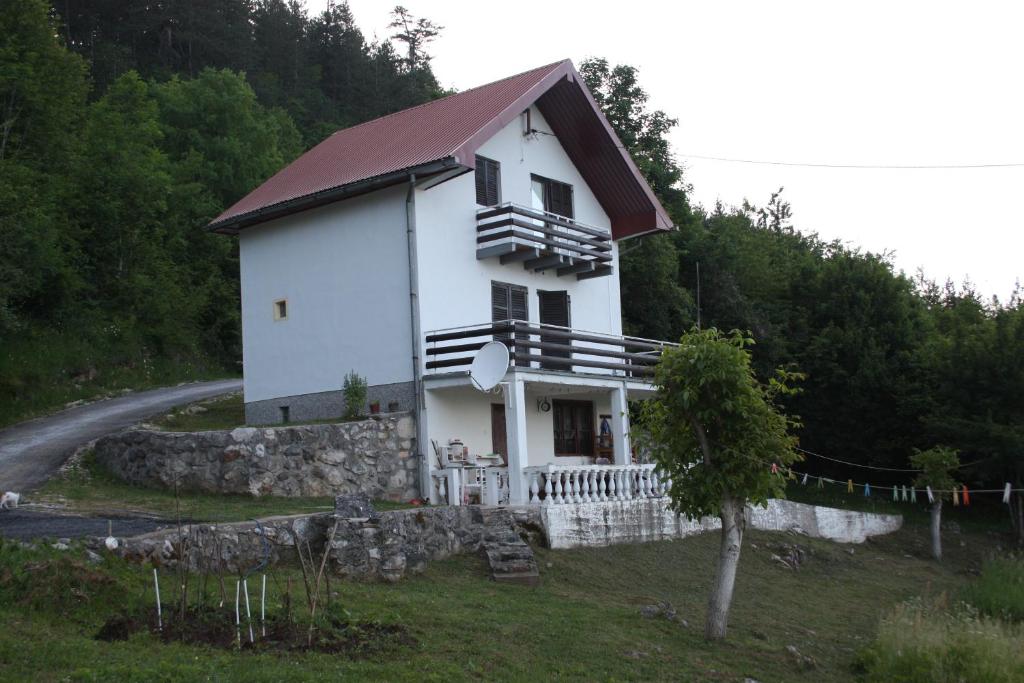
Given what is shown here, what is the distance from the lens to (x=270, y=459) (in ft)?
67.7

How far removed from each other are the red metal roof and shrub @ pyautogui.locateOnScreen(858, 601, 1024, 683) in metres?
12.6

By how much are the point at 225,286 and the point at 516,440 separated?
2319 centimetres

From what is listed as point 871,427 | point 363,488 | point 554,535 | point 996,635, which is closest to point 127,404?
point 363,488

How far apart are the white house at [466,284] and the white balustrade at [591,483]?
7cm

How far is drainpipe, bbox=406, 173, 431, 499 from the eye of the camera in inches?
904

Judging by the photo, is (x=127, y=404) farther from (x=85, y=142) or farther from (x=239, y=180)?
(x=239, y=180)

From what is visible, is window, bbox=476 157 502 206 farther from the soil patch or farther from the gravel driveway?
the soil patch

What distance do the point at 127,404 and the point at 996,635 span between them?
2182 centimetres

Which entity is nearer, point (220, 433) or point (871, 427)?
point (220, 433)

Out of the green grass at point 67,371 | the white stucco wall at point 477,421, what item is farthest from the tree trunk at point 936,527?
the green grass at point 67,371

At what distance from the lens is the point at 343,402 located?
79.9 feet

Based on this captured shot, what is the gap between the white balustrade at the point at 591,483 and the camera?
70.0 feet

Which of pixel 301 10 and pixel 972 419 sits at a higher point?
pixel 301 10

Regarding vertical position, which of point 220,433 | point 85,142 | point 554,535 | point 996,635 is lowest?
point 996,635
